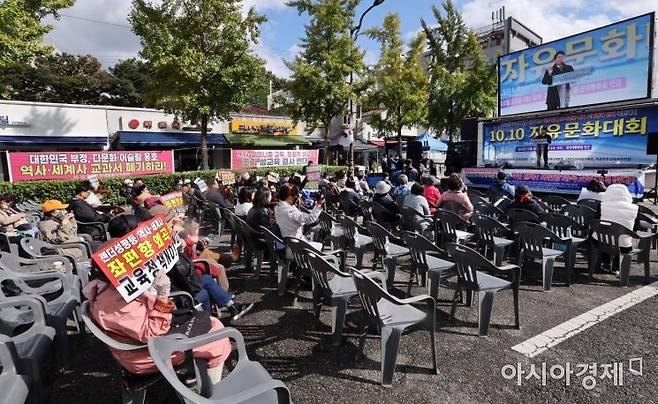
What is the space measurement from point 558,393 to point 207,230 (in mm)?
7832

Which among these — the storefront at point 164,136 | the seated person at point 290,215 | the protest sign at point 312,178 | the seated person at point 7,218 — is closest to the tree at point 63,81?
the storefront at point 164,136

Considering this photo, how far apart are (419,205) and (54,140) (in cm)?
2023

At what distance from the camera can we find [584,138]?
1494 cm

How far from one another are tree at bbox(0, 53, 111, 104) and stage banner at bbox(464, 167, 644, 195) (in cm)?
3556

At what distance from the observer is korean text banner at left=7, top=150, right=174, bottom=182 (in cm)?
1198

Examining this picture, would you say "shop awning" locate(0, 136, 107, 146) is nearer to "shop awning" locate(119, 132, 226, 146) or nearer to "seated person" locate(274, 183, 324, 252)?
"shop awning" locate(119, 132, 226, 146)

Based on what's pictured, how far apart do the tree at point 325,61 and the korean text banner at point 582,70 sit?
7644mm

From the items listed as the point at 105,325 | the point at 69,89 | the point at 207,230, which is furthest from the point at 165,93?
the point at 69,89

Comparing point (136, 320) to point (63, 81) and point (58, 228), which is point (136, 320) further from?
point (63, 81)

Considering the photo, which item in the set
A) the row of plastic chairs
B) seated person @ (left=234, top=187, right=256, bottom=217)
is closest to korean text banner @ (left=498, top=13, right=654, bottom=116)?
seated person @ (left=234, top=187, right=256, bottom=217)

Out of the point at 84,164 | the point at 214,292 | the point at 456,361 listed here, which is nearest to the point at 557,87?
the point at 456,361

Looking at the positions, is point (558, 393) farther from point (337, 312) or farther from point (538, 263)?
point (538, 263)

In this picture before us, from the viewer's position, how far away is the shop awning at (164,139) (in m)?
20.6

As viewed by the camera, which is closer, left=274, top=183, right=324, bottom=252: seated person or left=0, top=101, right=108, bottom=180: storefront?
left=274, top=183, right=324, bottom=252: seated person
